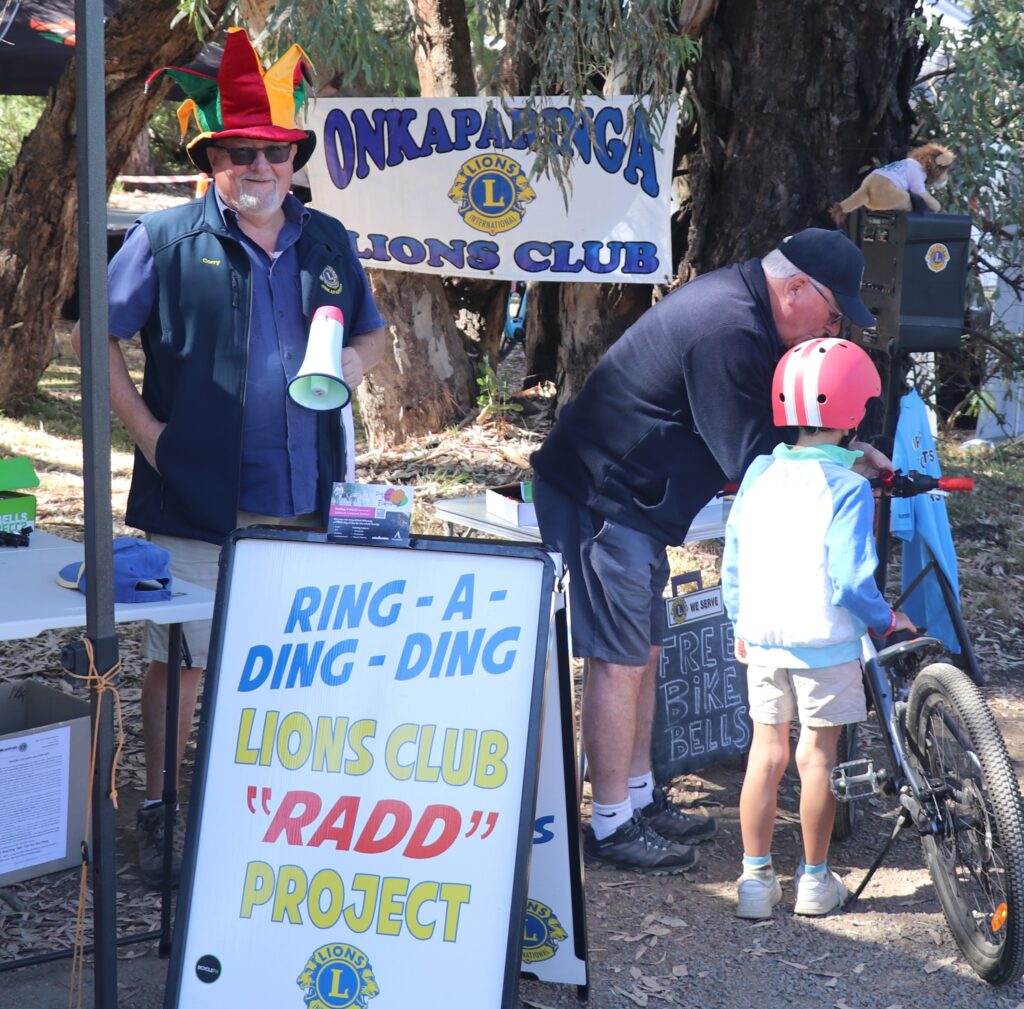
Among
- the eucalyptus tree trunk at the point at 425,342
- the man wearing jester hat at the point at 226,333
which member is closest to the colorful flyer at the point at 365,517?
the man wearing jester hat at the point at 226,333

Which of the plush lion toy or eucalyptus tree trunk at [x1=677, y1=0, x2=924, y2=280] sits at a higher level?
eucalyptus tree trunk at [x1=677, y1=0, x2=924, y2=280]

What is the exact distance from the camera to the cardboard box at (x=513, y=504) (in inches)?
180

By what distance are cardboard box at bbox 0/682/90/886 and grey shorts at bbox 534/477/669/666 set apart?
142 cm

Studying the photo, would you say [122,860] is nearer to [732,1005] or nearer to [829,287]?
[732,1005]

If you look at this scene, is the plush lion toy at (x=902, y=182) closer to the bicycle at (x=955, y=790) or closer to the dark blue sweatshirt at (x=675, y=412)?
the dark blue sweatshirt at (x=675, y=412)

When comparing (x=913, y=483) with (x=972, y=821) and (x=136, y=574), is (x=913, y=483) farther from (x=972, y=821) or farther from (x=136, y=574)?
(x=136, y=574)

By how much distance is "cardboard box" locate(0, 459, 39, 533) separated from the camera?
13.0 ft

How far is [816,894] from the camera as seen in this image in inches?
153

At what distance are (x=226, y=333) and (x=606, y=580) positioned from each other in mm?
1279

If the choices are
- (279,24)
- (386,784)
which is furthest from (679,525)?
(279,24)

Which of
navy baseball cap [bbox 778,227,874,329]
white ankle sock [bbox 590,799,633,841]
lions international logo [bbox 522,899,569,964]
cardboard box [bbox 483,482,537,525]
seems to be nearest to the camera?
lions international logo [bbox 522,899,569,964]

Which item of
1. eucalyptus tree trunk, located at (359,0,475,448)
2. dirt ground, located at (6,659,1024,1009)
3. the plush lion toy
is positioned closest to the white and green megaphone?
dirt ground, located at (6,659,1024,1009)

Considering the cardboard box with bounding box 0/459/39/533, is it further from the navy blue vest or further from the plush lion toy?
the plush lion toy

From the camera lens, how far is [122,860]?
13.7 feet
